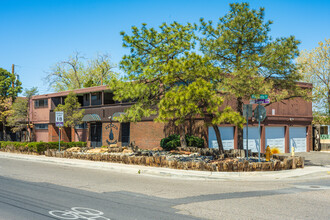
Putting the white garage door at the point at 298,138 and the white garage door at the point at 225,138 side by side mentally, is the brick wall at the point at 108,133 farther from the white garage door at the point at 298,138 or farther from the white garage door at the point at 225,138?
the white garage door at the point at 298,138

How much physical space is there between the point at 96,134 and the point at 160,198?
2708cm

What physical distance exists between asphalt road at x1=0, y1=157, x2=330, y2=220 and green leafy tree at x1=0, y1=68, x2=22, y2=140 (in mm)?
33738

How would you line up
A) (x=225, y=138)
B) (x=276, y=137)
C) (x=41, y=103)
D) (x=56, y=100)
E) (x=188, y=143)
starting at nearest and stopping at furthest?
(x=188, y=143) → (x=225, y=138) → (x=276, y=137) → (x=56, y=100) → (x=41, y=103)

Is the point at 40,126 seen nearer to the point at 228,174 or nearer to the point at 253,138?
the point at 253,138

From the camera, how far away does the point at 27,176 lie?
1555 centimetres

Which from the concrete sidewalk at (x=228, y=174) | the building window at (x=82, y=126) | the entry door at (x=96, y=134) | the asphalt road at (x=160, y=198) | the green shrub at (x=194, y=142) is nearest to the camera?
the asphalt road at (x=160, y=198)

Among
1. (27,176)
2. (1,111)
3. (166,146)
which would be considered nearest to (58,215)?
(27,176)

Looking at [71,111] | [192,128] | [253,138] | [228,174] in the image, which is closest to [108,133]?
[71,111]

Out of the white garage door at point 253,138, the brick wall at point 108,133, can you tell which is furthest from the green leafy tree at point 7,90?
the white garage door at point 253,138

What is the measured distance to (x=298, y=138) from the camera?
31828mm

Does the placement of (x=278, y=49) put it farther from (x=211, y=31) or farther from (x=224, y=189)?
(x=224, y=189)

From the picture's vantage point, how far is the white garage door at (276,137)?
29906mm

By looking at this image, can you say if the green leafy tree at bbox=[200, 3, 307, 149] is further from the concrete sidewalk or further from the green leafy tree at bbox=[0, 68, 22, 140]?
the green leafy tree at bbox=[0, 68, 22, 140]

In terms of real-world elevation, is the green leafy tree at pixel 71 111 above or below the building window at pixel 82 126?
above
